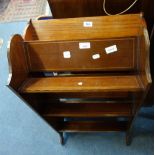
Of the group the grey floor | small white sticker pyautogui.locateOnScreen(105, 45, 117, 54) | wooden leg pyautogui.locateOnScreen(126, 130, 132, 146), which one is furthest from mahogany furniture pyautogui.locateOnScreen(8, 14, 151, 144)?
the grey floor

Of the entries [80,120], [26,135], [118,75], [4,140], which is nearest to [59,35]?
[118,75]

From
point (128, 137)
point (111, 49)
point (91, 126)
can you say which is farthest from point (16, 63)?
point (128, 137)

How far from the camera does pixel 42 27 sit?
1.26 m

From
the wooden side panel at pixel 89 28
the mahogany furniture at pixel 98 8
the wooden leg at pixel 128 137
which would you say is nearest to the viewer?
the wooden side panel at pixel 89 28

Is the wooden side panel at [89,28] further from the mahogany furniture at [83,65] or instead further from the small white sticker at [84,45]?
the small white sticker at [84,45]

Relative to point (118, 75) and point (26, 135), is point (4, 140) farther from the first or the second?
point (118, 75)

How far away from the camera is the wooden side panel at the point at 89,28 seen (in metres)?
1.14

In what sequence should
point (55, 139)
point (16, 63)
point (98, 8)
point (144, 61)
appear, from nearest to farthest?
point (144, 61)
point (16, 63)
point (98, 8)
point (55, 139)

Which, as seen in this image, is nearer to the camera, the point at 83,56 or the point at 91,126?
the point at 83,56

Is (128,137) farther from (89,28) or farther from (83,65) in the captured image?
(89,28)

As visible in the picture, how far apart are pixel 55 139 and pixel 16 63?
870mm

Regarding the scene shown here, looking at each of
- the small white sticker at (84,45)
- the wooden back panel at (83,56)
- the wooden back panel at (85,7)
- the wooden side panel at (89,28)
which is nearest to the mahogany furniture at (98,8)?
the wooden back panel at (85,7)

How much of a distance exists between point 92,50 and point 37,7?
2.67 metres

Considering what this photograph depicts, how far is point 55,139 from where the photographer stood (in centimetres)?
163
